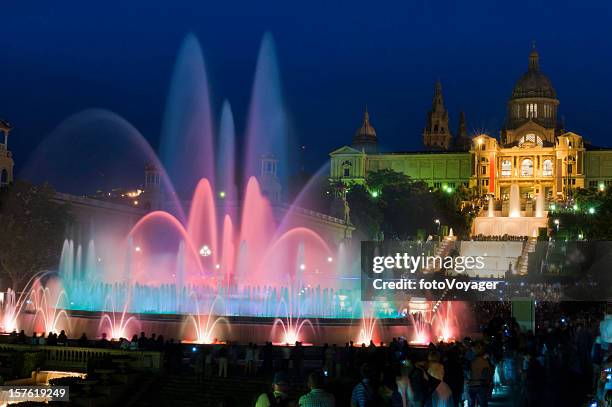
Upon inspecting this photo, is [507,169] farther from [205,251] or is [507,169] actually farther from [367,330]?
[367,330]

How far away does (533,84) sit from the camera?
173 metres

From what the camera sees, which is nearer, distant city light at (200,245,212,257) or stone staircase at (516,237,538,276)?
distant city light at (200,245,212,257)

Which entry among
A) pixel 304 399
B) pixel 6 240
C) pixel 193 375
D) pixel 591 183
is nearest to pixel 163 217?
pixel 6 240

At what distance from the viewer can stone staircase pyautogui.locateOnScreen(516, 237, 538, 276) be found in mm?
81762

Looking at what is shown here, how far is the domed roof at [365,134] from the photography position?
18775cm

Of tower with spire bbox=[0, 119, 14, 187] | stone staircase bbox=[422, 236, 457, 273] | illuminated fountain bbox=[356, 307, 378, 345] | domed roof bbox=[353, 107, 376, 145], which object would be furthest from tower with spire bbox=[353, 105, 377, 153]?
illuminated fountain bbox=[356, 307, 378, 345]

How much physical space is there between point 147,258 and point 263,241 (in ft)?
27.3

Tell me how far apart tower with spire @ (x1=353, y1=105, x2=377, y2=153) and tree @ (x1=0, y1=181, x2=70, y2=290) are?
132619mm

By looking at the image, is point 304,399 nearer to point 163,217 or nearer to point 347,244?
point 163,217

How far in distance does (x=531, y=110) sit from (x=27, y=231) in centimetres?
13384

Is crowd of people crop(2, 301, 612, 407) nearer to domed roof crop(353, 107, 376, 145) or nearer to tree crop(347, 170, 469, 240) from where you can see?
tree crop(347, 170, 469, 240)

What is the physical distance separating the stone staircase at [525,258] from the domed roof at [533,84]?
256 feet

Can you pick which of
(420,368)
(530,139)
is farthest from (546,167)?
(420,368)

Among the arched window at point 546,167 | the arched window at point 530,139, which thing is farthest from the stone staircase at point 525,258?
the arched window at point 530,139
